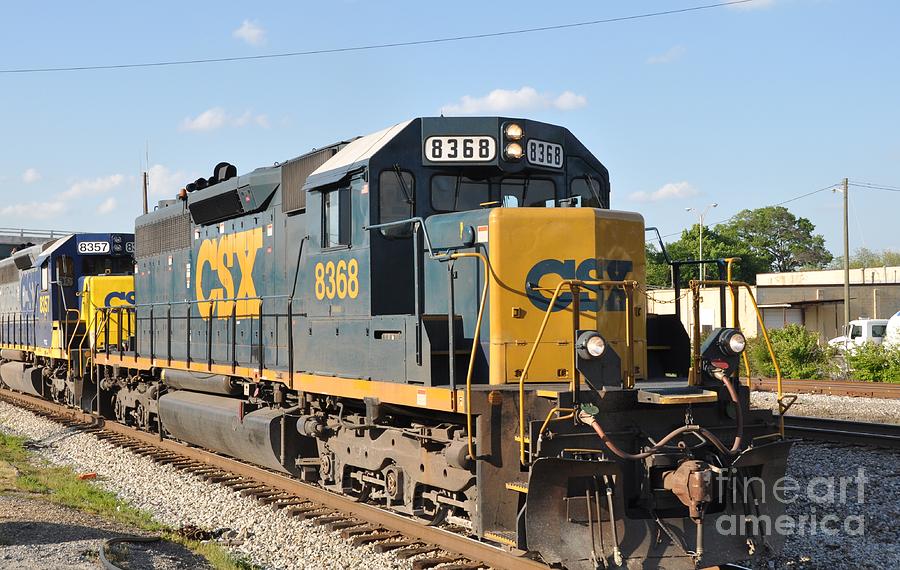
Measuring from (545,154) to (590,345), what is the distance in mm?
2246

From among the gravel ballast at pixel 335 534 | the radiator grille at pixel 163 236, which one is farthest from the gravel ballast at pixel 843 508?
the radiator grille at pixel 163 236

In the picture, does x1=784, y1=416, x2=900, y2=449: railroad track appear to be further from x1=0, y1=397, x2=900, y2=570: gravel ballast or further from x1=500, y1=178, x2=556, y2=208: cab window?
x1=500, y1=178, x2=556, y2=208: cab window

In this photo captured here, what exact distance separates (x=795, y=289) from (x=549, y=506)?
37.8 m

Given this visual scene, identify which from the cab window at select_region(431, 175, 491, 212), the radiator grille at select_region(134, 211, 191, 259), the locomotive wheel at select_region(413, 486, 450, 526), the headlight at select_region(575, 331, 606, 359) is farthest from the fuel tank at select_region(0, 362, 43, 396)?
the headlight at select_region(575, 331, 606, 359)

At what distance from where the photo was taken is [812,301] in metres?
36.1

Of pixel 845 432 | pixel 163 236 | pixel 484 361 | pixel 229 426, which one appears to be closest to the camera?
pixel 484 361

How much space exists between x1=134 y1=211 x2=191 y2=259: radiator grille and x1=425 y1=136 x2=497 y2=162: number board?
6.09 metres

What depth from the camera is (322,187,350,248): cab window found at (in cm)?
739

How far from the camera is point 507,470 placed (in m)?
5.86

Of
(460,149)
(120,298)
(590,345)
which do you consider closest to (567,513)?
(590,345)

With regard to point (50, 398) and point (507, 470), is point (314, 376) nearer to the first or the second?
point (507, 470)

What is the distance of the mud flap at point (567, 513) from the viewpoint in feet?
17.8

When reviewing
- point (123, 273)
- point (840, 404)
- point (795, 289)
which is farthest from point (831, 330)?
point (123, 273)

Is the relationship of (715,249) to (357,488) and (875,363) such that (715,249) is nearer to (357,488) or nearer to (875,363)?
(875,363)
